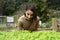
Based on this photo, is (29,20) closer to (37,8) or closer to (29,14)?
(29,14)

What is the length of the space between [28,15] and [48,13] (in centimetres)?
1462

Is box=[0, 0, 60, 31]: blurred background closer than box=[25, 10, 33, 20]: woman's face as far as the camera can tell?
No

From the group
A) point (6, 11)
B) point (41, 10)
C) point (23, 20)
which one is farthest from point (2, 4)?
point (23, 20)

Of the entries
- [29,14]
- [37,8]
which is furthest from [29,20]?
[37,8]

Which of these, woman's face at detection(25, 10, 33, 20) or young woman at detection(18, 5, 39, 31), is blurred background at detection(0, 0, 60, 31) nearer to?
young woman at detection(18, 5, 39, 31)

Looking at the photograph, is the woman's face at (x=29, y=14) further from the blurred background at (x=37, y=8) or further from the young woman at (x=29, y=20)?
the blurred background at (x=37, y=8)

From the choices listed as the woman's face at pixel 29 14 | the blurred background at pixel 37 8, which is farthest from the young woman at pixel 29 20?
the blurred background at pixel 37 8

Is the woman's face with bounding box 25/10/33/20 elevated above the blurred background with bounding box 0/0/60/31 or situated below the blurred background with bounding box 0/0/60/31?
above

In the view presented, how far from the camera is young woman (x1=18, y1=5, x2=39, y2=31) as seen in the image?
3201 mm

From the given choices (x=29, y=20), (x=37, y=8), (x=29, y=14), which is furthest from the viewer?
(x=37, y=8)

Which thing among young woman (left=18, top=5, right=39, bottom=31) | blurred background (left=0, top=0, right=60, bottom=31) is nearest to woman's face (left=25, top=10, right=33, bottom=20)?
young woman (left=18, top=5, right=39, bottom=31)

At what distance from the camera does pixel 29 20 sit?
130 inches

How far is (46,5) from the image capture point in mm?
18438

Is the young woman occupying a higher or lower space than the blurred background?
higher
